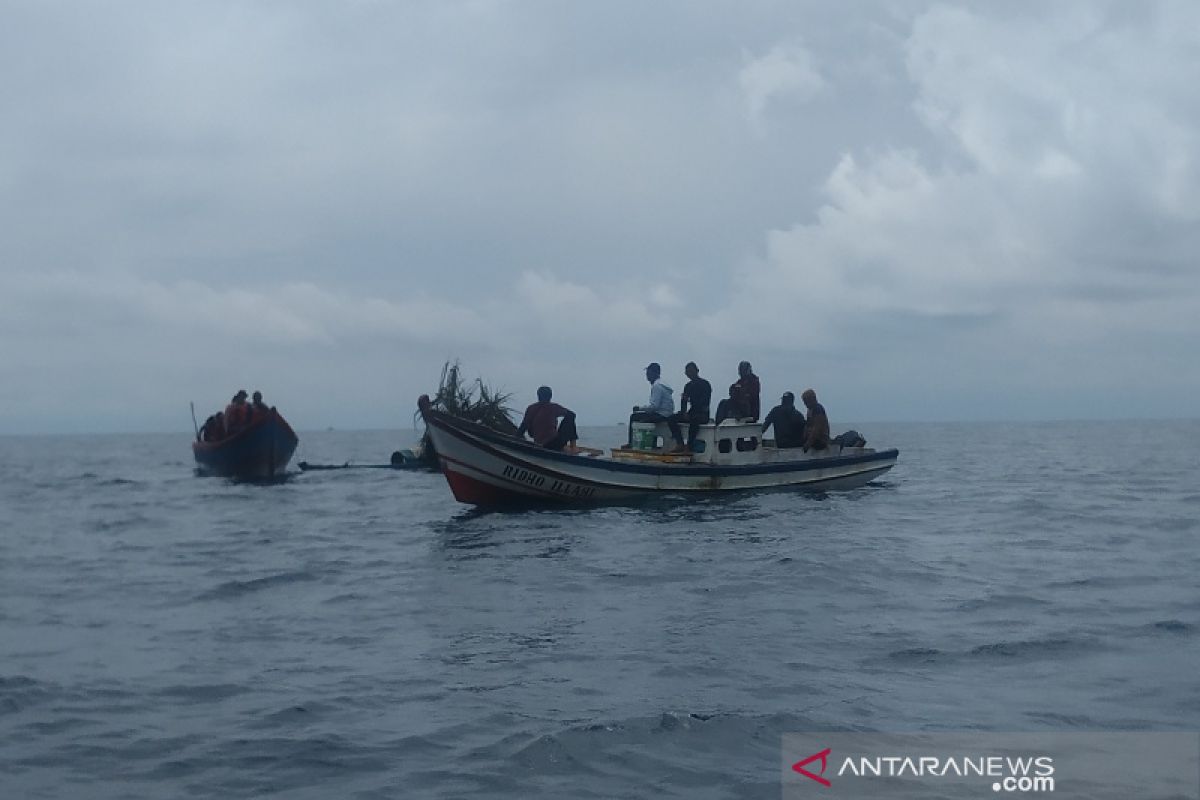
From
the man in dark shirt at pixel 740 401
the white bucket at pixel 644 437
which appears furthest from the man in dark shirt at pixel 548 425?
the man in dark shirt at pixel 740 401

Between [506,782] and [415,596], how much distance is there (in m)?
6.69

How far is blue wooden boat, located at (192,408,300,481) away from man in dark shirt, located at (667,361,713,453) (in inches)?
755

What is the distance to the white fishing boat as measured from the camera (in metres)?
21.0


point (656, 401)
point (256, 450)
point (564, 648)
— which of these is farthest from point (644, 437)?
point (256, 450)

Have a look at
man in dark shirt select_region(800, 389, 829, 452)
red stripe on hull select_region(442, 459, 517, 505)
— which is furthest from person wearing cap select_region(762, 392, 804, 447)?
red stripe on hull select_region(442, 459, 517, 505)

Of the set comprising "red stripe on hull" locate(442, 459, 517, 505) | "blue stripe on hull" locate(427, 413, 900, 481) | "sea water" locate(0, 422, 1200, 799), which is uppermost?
"blue stripe on hull" locate(427, 413, 900, 481)

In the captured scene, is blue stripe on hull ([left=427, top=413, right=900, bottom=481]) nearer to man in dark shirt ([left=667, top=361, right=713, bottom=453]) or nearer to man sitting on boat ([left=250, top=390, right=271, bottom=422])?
man in dark shirt ([left=667, top=361, right=713, bottom=453])

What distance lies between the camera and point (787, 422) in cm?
2436

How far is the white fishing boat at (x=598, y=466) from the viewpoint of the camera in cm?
2098

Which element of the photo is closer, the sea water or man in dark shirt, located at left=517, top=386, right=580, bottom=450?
the sea water

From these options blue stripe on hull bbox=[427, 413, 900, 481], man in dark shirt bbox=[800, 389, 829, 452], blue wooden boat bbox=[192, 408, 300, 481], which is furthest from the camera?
blue wooden boat bbox=[192, 408, 300, 481]

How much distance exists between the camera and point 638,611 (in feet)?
37.6

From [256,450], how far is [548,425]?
18.9 metres

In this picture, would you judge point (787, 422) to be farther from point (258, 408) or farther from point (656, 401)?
point (258, 408)
